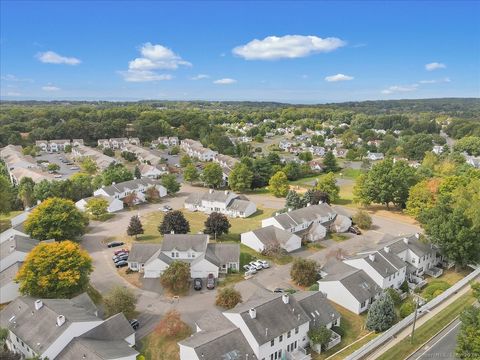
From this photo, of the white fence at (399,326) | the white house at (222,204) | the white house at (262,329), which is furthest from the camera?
the white house at (222,204)

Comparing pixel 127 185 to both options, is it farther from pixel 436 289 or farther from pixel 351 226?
pixel 436 289

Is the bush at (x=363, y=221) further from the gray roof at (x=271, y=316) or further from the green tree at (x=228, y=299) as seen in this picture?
the gray roof at (x=271, y=316)

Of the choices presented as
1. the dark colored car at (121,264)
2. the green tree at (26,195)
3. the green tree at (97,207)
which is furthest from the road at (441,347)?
the green tree at (26,195)

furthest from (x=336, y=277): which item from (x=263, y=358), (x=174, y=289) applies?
(x=174, y=289)

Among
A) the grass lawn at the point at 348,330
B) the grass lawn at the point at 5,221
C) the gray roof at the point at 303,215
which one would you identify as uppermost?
the gray roof at the point at 303,215

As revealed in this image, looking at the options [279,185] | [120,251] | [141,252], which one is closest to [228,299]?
[141,252]

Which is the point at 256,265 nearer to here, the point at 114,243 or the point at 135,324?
the point at 135,324
